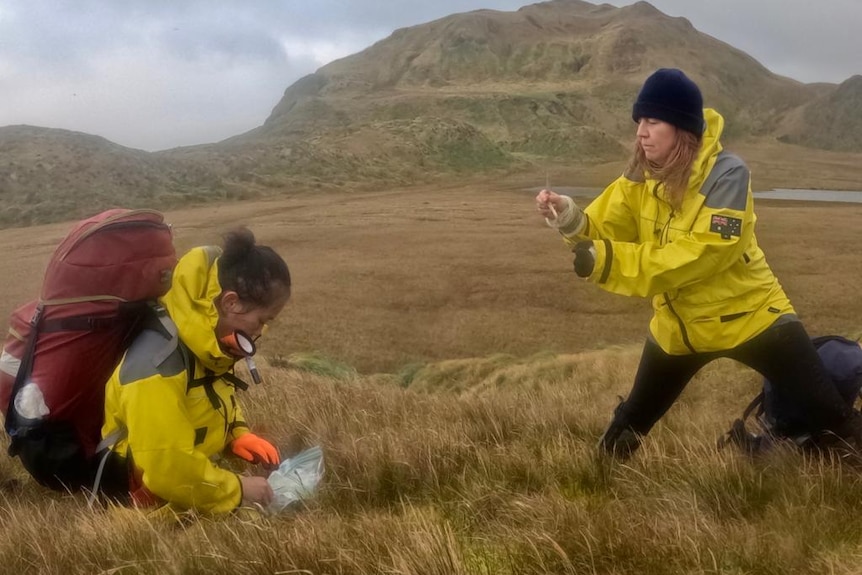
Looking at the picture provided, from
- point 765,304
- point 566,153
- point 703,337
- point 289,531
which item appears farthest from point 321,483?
point 566,153

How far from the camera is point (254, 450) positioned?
3.49 m

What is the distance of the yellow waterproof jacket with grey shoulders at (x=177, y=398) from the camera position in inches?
109

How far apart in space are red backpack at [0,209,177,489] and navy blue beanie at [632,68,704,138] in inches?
83.9

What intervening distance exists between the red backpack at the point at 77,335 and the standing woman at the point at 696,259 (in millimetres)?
1722

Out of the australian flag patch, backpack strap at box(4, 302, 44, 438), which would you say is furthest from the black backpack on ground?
backpack strap at box(4, 302, 44, 438)

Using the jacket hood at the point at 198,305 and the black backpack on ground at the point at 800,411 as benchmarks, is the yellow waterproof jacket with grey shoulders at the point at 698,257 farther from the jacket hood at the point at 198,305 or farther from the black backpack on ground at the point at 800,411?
the jacket hood at the point at 198,305

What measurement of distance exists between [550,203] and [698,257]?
71 cm

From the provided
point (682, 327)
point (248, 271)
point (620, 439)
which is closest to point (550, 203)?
point (682, 327)

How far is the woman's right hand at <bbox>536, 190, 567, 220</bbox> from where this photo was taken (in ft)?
11.0

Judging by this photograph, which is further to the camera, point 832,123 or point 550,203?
point 832,123

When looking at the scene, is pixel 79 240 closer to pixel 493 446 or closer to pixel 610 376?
pixel 493 446

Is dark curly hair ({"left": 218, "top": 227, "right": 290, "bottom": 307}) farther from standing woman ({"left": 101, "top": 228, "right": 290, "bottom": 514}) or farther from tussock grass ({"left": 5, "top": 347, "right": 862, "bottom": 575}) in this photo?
tussock grass ({"left": 5, "top": 347, "right": 862, "bottom": 575})

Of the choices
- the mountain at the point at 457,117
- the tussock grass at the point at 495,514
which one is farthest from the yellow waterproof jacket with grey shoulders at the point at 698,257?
the mountain at the point at 457,117

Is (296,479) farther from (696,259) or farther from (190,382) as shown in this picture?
(696,259)
